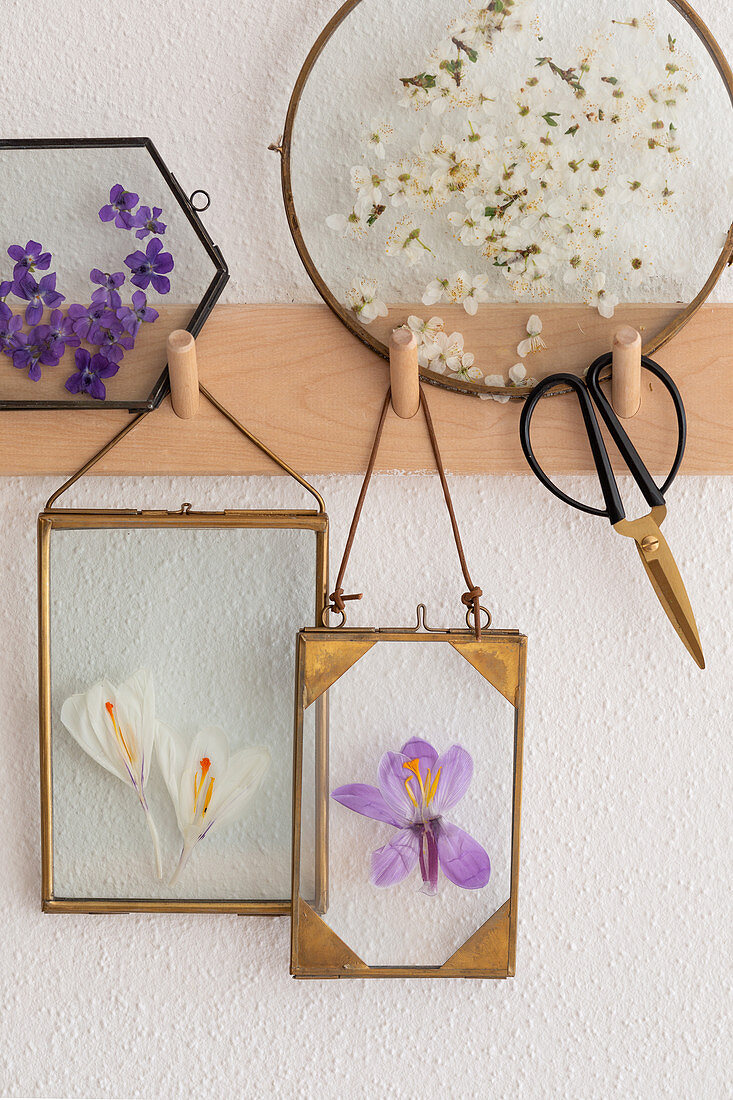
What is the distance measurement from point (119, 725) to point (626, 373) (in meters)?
0.42

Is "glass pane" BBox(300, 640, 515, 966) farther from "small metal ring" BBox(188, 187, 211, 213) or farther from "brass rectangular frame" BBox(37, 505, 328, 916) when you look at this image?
"small metal ring" BBox(188, 187, 211, 213)

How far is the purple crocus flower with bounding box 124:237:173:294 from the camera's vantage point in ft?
1.81

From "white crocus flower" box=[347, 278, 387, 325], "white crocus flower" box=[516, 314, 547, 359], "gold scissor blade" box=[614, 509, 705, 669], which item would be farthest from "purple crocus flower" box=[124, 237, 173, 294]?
"gold scissor blade" box=[614, 509, 705, 669]

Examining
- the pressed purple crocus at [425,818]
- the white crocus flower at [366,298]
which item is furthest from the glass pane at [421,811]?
the white crocus flower at [366,298]

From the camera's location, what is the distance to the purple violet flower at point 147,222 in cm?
55

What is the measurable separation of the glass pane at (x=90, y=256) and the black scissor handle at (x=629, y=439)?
0.89 feet

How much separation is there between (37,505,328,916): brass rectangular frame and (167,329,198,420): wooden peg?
71 mm

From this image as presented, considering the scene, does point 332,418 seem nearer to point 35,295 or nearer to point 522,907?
point 35,295

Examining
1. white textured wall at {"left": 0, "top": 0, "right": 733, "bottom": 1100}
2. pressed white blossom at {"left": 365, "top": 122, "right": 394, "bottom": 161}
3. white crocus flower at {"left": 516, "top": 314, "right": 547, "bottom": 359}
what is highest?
pressed white blossom at {"left": 365, "top": 122, "right": 394, "bottom": 161}

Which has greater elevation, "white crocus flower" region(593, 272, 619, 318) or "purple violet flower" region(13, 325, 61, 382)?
"white crocus flower" region(593, 272, 619, 318)

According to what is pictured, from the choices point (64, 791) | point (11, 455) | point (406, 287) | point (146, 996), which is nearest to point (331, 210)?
point (406, 287)

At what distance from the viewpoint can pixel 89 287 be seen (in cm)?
57

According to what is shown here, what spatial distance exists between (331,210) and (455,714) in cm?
35

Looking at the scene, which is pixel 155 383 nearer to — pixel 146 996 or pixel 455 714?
pixel 455 714
